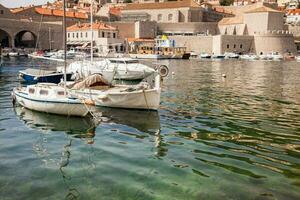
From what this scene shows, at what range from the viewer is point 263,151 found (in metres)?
12.6

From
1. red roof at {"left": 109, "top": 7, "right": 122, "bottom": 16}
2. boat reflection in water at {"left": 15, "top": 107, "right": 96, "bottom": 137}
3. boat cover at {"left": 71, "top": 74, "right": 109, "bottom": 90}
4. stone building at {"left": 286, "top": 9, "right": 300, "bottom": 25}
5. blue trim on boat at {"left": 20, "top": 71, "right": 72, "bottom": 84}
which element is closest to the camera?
boat reflection in water at {"left": 15, "top": 107, "right": 96, "bottom": 137}

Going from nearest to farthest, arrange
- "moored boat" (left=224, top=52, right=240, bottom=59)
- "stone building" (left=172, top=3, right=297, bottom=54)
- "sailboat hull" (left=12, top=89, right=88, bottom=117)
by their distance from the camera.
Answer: "sailboat hull" (left=12, top=89, right=88, bottom=117) → "moored boat" (left=224, top=52, right=240, bottom=59) → "stone building" (left=172, top=3, right=297, bottom=54)

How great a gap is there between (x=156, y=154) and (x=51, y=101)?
713cm

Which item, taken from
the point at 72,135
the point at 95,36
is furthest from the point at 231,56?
the point at 72,135

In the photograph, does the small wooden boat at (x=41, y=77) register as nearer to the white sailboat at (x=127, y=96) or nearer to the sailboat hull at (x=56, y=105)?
the white sailboat at (x=127, y=96)

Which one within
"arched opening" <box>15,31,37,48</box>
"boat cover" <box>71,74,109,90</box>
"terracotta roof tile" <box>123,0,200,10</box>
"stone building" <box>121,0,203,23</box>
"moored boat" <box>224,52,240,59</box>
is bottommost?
"boat cover" <box>71,74,109,90</box>

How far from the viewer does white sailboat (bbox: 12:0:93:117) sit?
17.0m

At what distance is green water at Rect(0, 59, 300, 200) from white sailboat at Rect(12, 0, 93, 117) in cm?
39

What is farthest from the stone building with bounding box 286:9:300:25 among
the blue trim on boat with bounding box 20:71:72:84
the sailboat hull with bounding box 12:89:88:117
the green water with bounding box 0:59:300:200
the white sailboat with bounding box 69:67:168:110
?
the sailboat hull with bounding box 12:89:88:117

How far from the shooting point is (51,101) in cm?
1745

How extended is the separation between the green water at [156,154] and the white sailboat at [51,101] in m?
0.39

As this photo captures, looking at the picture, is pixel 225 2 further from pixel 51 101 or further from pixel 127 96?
pixel 51 101

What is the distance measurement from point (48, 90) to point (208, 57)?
71.6 m

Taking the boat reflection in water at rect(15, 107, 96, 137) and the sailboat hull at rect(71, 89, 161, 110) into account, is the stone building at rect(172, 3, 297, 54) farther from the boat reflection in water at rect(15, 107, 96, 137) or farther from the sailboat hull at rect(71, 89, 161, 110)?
the boat reflection in water at rect(15, 107, 96, 137)
